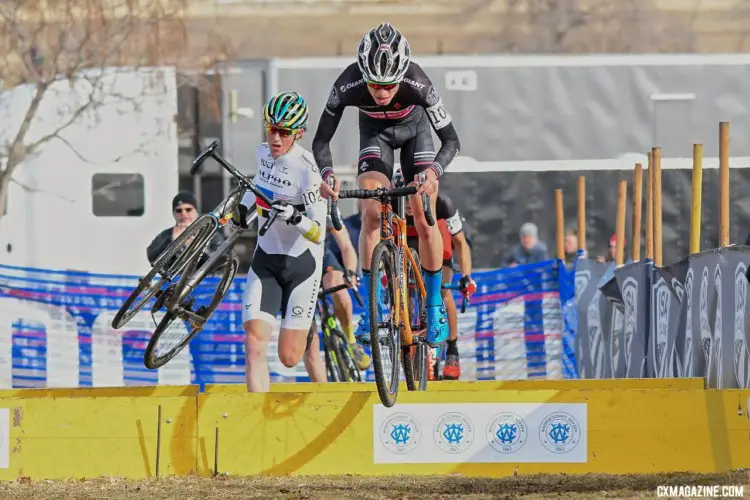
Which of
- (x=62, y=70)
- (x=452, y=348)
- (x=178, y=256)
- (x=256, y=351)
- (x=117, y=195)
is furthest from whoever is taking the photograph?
(x=62, y=70)

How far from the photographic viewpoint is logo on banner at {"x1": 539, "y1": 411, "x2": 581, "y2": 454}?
9.77m

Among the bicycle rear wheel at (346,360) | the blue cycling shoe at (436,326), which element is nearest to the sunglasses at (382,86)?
the blue cycling shoe at (436,326)

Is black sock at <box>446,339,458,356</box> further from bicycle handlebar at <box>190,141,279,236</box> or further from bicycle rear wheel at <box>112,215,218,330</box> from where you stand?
bicycle rear wheel at <box>112,215,218,330</box>

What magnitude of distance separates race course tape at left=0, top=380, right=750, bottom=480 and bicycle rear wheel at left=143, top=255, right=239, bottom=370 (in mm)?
540

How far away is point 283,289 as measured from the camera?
34.7 feet

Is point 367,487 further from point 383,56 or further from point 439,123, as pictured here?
point 383,56

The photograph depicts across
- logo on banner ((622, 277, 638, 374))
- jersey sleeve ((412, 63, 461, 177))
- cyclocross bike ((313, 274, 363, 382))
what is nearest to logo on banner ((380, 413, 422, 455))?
jersey sleeve ((412, 63, 461, 177))

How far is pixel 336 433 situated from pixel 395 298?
35.5 inches

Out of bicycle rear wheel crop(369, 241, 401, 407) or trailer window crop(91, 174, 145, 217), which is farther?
trailer window crop(91, 174, 145, 217)

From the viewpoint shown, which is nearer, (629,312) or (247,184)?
(247,184)

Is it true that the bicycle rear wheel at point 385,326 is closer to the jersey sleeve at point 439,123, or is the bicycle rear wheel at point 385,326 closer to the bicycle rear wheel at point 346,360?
the jersey sleeve at point 439,123

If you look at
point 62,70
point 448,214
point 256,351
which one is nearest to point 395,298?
point 256,351

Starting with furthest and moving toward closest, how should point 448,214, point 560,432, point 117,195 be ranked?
point 117,195, point 448,214, point 560,432

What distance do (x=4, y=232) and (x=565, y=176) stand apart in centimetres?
703
